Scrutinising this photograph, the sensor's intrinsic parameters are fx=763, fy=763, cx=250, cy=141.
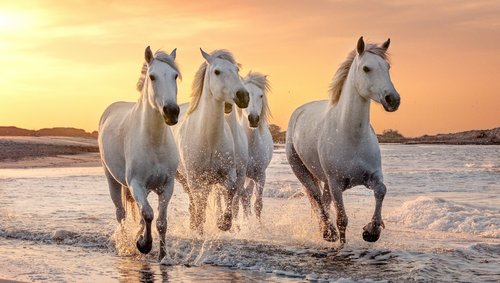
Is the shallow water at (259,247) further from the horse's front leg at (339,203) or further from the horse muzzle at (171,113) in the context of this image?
the horse muzzle at (171,113)

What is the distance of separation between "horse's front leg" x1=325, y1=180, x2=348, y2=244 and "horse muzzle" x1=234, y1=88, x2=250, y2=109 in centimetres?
136

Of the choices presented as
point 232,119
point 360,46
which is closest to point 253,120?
point 232,119

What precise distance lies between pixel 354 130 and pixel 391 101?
0.82 meters

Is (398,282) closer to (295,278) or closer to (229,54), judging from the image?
(295,278)

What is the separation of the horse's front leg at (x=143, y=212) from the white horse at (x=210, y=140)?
4.88 feet

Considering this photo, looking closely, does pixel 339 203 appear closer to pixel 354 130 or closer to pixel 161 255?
pixel 354 130

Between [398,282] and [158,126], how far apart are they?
2.89 metres

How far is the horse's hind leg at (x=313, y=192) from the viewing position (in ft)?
31.5

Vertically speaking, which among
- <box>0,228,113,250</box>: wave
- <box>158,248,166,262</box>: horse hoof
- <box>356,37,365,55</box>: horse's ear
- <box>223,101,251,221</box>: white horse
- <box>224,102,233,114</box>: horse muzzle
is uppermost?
<box>356,37,365,55</box>: horse's ear

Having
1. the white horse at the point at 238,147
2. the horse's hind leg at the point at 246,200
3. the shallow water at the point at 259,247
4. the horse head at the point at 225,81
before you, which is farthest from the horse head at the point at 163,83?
the horse's hind leg at the point at 246,200

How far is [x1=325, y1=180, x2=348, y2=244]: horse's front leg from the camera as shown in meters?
8.77

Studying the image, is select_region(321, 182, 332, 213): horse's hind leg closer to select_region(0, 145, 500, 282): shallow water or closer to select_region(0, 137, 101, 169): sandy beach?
select_region(0, 145, 500, 282): shallow water

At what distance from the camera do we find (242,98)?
27.9 feet

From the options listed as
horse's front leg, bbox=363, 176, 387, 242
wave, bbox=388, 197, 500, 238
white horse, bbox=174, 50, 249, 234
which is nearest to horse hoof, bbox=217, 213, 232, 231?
white horse, bbox=174, 50, 249, 234
